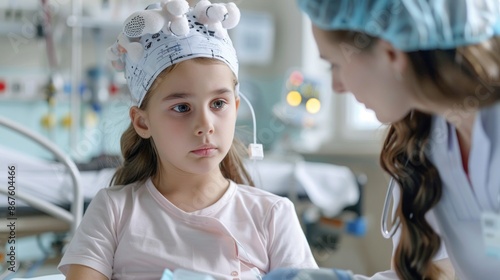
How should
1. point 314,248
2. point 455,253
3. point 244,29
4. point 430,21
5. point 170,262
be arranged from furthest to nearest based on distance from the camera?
1. point 244,29
2. point 314,248
3. point 170,262
4. point 455,253
5. point 430,21

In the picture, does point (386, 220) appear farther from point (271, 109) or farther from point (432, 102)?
point (271, 109)

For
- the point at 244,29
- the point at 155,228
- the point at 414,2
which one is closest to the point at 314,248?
the point at 244,29

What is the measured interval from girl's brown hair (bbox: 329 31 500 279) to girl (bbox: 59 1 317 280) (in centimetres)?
26

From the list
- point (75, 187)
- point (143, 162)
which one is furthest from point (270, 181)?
point (143, 162)

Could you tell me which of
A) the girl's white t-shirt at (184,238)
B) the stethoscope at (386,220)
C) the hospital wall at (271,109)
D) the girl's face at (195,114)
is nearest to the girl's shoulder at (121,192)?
the girl's white t-shirt at (184,238)

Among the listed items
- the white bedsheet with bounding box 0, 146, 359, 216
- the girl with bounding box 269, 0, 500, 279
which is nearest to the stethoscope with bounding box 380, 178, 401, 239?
the girl with bounding box 269, 0, 500, 279

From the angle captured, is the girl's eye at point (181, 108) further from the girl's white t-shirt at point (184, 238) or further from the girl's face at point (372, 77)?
the girl's face at point (372, 77)

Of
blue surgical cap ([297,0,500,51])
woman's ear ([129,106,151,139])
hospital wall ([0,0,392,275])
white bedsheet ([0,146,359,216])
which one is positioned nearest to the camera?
blue surgical cap ([297,0,500,51])

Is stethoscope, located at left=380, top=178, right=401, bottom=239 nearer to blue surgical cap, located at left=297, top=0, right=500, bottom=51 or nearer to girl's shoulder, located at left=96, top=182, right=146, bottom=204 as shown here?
blue surgical cap, located at left=297, top=0, right=500, bottom=51

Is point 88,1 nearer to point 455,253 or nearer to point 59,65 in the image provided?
point 59,65

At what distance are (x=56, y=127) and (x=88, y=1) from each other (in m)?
0.62

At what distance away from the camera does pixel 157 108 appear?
3.90 ft

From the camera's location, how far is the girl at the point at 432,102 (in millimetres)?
777

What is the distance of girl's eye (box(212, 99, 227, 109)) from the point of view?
3.86ft
